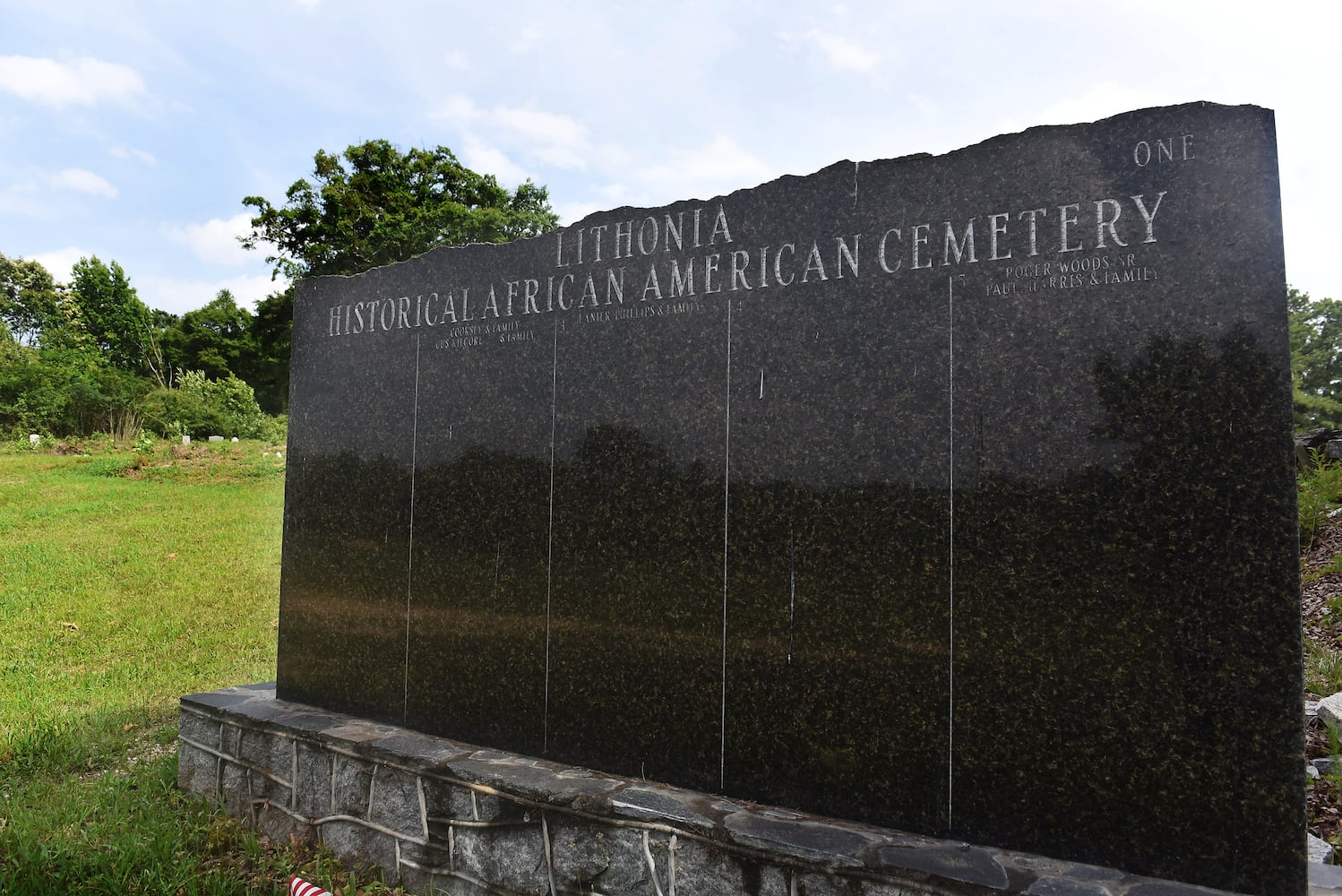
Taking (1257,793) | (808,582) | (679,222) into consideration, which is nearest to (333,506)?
(679,222)

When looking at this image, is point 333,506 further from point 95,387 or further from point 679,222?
point 95,387

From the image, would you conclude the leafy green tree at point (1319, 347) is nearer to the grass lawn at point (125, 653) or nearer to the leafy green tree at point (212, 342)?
the grass lawn at point (125, 653)

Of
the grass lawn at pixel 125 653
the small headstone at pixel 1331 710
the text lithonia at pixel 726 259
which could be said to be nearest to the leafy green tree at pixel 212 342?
the grass lawn at pixel 125 653

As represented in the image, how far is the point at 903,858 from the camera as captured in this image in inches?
90.4

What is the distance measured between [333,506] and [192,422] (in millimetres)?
19712

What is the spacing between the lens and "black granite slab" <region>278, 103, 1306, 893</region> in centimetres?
222

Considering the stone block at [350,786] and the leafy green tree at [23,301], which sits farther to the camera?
the leafy green tree at [23,301]

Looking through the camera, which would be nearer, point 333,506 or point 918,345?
point 918,345

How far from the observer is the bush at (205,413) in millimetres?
20141

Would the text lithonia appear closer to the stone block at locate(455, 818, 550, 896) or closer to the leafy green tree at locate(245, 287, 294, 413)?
the stone block at locate(455, 818, 550, 896)

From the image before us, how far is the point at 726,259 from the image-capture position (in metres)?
3.04

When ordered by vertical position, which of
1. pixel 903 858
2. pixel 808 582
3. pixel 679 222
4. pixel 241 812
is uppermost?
pixel 679 222

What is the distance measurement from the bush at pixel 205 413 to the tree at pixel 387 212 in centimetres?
399

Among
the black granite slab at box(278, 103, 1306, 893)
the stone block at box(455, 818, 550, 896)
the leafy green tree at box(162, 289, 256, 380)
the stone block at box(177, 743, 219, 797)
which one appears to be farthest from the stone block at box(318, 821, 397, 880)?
the leafy green tree at box(162, 289, 256, 380)
